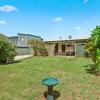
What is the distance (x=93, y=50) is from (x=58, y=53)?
26.1 meters

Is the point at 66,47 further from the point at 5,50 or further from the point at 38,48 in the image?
the point at 5,50

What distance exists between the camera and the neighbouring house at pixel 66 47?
111ft

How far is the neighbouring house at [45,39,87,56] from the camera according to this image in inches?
1335

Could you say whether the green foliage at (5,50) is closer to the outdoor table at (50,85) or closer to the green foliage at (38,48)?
the green foliage at (38,48)

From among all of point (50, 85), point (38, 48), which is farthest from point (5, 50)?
point (38, 48)

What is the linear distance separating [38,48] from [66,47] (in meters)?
6.28

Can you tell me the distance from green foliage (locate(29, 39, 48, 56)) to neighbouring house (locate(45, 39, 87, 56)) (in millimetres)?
2108

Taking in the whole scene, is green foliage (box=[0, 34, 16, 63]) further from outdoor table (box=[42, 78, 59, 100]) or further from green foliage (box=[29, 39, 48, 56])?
outdoor table (box=[42, 78, 59, 100])

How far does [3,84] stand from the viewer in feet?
34.1

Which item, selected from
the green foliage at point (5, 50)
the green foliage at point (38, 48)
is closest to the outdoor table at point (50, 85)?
the green foliage at point (5, 50)

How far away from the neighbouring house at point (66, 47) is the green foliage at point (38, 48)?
2108 mm

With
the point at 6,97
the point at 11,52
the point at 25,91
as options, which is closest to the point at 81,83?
the point at 25,91

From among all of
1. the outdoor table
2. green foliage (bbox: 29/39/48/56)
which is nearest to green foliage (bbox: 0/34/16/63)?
green foliage (bbox: 29/39/48/56)

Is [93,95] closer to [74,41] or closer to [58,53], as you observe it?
[74,41]
